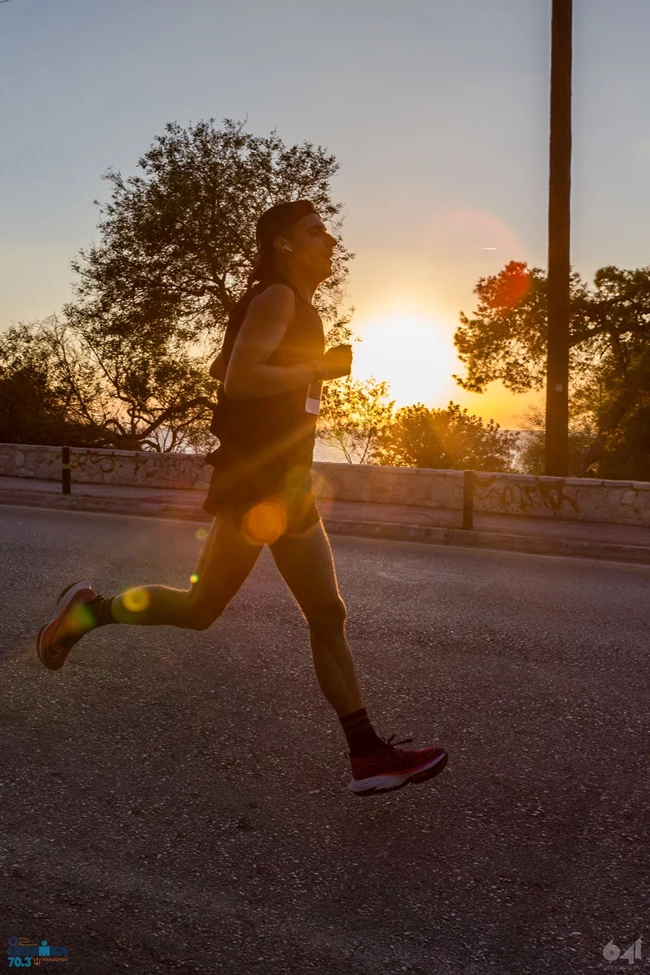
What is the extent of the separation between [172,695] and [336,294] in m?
24.8

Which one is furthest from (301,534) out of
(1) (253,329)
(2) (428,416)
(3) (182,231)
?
(2) (428,416)

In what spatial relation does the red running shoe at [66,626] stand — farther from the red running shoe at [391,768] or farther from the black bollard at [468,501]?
the black bollard at [468,501]

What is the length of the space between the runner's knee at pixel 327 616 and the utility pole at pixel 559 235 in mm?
12234

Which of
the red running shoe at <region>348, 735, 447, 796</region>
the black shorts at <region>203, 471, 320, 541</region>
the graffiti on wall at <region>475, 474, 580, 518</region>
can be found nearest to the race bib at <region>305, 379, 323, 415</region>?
the black shorts at <region>203, 471, 320, 541</region>

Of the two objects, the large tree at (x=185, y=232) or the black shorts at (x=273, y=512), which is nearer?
the black shorts at (x=273, y=512)

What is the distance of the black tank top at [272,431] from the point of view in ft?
11.4

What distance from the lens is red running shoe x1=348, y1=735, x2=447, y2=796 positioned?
3482 millimetres

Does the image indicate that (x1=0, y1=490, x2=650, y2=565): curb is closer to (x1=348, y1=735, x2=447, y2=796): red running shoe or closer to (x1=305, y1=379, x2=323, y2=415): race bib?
(x1=348, y1=735, x2=447, y2=796): red running shoe

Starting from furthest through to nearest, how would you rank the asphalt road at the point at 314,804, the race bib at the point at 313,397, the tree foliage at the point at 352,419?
the tree foliage at the point at 352,419
the race bib at the point at 313,397
the asphalt road at the point at 314,804

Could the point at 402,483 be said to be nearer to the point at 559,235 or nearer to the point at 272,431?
the point at 559,235

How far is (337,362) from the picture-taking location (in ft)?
11.7

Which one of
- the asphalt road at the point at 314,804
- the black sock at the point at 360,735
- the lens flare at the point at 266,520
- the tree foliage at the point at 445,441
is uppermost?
the tree foliage at the point at 445,441

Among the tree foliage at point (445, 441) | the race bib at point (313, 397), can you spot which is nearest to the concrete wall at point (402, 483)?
the race bib at point (313, 397)

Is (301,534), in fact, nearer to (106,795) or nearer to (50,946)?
(106,795)
